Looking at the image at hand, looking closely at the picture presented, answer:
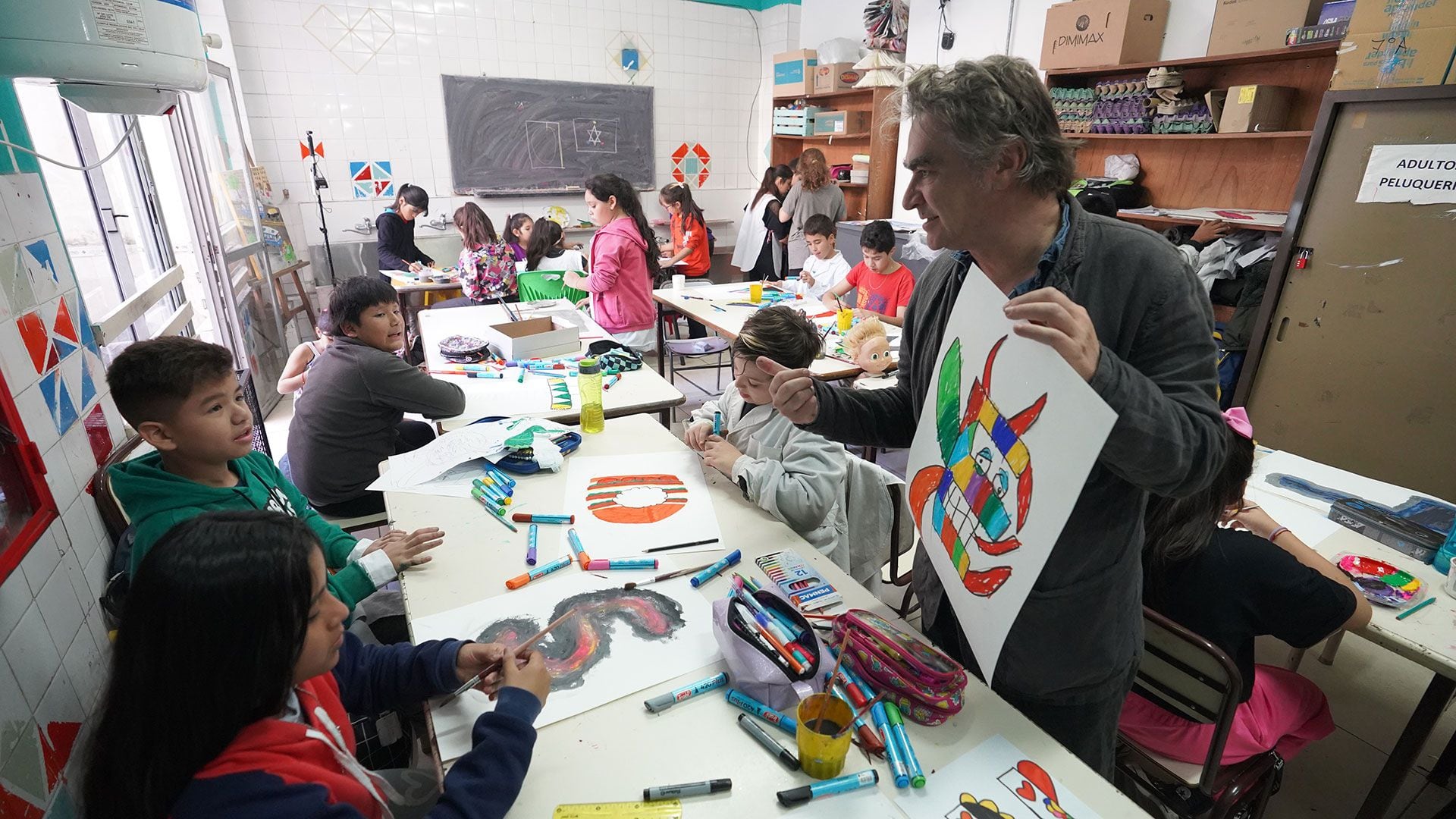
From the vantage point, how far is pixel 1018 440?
90 centimetres

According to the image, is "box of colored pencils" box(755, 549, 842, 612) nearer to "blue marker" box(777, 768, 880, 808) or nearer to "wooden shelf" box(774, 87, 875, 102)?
"blue marker" box(777, 768, 880, 808)

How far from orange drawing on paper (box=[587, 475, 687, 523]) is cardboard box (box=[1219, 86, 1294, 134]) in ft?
12.3

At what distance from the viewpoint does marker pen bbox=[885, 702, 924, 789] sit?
0.93 m

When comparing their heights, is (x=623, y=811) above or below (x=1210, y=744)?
above

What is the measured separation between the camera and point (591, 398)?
7.41 feet

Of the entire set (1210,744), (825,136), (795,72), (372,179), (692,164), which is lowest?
(1210,744)

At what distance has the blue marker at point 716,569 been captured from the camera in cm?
136

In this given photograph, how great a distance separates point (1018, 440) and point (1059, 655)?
1.39 feet

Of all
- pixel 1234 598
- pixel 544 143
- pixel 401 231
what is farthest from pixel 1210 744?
pixel 544 143

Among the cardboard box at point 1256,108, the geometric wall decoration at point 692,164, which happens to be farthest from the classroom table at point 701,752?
the geometric wall decoration at point 692,164

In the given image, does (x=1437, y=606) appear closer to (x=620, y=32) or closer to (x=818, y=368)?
(x=818, y=368)

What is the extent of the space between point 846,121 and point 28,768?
6.54 meters

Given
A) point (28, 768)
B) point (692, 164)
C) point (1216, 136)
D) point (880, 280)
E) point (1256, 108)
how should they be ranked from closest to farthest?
point (28, 768), point (1256, 108), point (1216, 136), point (880, 280), point (692, 164)

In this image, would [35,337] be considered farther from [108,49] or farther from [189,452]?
[108,49]
